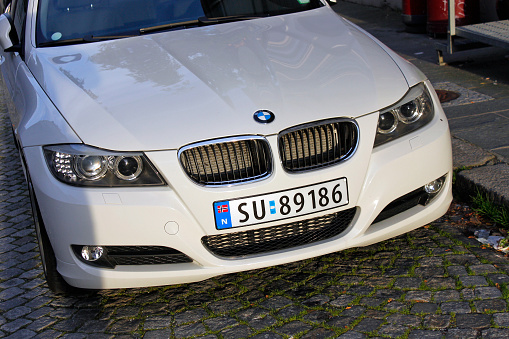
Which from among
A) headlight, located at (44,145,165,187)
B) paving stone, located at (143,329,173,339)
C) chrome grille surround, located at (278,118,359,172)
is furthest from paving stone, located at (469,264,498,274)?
headlight, located at (44,145,165,187)

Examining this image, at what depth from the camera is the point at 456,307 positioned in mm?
2951

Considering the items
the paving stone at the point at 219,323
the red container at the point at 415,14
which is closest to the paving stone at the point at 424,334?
the paving stone at the point at 219,323

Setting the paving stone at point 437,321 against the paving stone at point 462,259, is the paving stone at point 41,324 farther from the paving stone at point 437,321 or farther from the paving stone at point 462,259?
the paving stone at point 462,259

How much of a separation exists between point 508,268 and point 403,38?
6.38 metres

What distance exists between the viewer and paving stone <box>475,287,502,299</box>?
3008 mm

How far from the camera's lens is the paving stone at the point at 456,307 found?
115 inches

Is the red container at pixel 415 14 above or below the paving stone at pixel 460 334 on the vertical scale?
above

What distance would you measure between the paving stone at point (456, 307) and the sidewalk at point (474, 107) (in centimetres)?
98

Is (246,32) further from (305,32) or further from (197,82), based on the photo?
(197,82)

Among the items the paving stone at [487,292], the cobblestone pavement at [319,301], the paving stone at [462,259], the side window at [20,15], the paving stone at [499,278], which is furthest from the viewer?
the side window at [20,15]

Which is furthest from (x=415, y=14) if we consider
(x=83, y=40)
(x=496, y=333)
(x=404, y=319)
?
(x=496, y=333)

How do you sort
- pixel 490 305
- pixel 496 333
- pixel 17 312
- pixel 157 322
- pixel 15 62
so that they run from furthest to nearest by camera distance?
pixel 15 62 < pixel 17 312 < pixel 157 322 < pixel 490 305 < pixel 496 333

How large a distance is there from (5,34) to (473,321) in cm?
344

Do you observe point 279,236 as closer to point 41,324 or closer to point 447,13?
point 41,324
